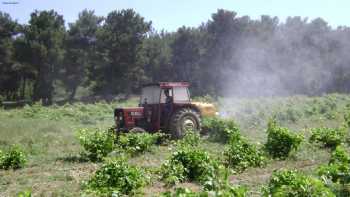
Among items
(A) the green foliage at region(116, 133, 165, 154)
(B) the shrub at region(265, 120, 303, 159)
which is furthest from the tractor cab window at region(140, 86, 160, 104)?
(B) the shrub at region(265, 120, 303, 159)

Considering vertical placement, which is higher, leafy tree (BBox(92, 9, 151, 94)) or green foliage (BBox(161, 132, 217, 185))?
leafy tree (BBox(92, 9, 151, 94))

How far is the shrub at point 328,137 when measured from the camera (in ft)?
37.4

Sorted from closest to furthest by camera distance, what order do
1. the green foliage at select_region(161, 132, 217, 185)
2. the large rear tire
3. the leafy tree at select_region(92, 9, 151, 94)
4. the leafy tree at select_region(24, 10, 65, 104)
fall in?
the green foliage at select_region(161, 132, 217, 185) < the large rear tire < the leafy tree at select_region(24, 10, 65, 104) < the leafy tree at select_region(92, 9, 151, 94)

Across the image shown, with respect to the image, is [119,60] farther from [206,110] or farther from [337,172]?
[337,172]


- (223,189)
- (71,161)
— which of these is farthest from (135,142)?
(223,189)

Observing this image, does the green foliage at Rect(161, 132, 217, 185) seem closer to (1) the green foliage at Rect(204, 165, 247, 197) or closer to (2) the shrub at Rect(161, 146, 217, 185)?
(2) the shrub at Rect(161, 146, 217, 185)

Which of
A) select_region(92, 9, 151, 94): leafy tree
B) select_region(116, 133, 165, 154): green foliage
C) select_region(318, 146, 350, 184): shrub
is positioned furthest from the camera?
select_region(92, 9, 151, 94): leafy tree

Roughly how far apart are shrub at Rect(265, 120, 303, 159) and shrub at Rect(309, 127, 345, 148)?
57.8 inches

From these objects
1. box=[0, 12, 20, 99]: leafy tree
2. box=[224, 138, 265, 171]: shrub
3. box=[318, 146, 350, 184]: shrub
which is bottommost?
box=[224, 138, 265, 171]: shrub

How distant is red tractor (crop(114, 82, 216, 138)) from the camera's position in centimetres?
1313

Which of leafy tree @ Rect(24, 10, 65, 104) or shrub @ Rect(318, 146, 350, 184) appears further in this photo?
leafy tree @ Rect(24, 10, 65, 104)

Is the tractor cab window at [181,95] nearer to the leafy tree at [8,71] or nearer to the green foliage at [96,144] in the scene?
the green foliage at [96,144]

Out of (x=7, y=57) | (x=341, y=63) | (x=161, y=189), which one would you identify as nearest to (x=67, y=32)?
(x=7, y=57)

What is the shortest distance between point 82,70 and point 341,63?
28.2 metres
